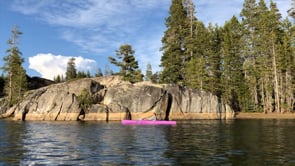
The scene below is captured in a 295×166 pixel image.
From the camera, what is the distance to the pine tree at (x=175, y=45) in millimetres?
76250

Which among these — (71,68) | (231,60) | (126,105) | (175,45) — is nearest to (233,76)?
(231,60)

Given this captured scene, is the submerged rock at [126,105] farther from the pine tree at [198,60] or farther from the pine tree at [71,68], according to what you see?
the pine tree at [71,68]

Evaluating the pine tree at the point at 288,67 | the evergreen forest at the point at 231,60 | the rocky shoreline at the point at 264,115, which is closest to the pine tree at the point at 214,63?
the evergreen forest at the point at 231,60

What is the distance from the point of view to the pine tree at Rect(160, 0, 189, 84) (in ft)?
250

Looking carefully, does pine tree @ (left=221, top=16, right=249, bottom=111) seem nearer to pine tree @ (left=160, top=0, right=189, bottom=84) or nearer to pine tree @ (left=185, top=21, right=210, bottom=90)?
pine tree @ (left=185, top=21, right=210, bottom=90)

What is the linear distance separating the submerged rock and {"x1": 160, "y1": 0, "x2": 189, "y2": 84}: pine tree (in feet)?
51.8

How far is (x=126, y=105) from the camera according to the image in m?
56.2

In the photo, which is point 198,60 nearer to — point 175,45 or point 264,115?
point 175,45

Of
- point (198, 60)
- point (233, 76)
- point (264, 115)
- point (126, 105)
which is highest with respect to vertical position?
point (198, 60)

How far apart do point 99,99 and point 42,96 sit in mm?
11408

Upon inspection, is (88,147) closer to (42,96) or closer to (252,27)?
(42,96)

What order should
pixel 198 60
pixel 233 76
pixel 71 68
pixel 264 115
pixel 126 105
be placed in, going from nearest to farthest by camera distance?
1. pixel 126 105
2. pixel 264 115
3. pixel 198 60
4. pixel 233 76
5. pixel 71 68

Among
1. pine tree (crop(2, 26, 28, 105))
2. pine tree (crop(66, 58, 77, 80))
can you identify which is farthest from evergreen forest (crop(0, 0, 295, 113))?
pine tree (crop(66, 58, 77, 80))

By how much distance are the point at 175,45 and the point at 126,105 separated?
2808cm
